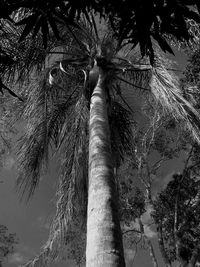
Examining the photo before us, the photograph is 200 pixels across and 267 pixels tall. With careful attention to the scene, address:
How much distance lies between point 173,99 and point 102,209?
3091 millimetres

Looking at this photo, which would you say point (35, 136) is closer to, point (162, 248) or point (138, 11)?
point (138, 11)

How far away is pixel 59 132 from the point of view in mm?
7090

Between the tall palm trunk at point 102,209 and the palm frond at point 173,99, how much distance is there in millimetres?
1748

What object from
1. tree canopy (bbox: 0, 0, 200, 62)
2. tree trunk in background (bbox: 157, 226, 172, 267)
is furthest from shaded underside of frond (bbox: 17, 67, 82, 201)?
tree trunk in background (bbox: 157, 226, 172, 267)

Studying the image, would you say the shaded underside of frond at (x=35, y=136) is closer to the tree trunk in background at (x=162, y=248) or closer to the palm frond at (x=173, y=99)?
the palm frond at (x=173, y=99)

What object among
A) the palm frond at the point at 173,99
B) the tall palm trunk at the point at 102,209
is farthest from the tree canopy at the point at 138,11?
the palm frond at the point at 173,99

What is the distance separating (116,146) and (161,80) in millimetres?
1552

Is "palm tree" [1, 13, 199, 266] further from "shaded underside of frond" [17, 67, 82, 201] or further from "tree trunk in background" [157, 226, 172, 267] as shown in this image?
"tree trunk in background" [157, 226, 172, 267]

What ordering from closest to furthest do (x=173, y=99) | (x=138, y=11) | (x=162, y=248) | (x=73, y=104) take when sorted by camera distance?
(x=138, y=11), (x=173, y=99), (x=73, y=104), (x=162, y=248)

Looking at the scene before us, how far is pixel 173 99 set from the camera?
5.89 meters

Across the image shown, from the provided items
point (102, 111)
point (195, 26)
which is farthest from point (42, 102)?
point (195, 26)

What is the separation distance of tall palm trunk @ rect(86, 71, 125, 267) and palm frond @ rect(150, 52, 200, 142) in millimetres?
1748

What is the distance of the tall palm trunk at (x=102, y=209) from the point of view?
2947mm

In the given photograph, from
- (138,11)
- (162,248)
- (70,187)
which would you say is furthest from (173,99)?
(162,248)
